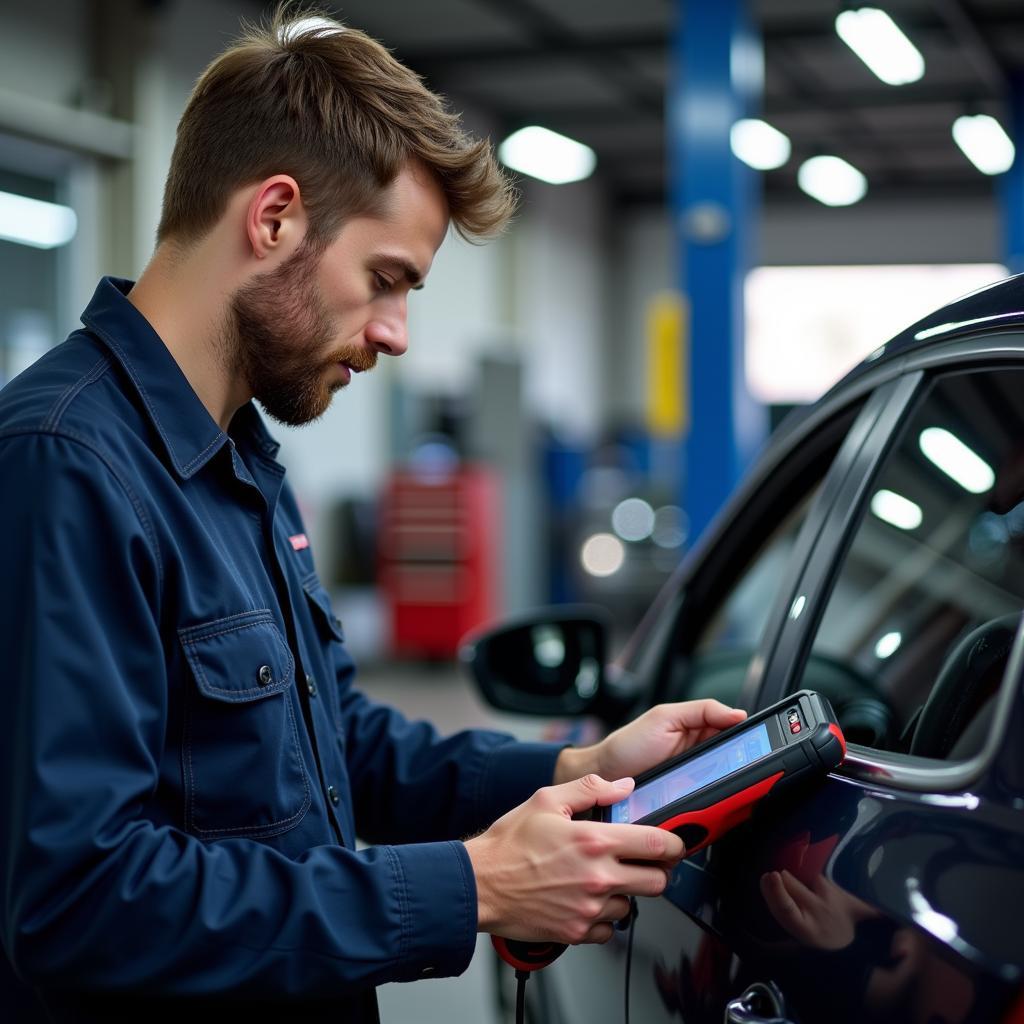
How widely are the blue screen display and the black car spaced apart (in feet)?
0.18

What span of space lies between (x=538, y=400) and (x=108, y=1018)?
45.8 feet

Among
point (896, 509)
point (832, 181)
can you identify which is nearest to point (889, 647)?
point (896, 509)

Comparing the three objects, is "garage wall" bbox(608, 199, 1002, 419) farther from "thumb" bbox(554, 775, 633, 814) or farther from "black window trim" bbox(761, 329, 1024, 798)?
"thumb" bbox(554, 775, 633, 814)

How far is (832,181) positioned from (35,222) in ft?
35.1

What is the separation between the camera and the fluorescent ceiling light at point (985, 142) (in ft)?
42.5

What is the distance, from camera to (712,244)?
6613 mm

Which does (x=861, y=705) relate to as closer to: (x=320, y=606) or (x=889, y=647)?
(x=889, y=647)

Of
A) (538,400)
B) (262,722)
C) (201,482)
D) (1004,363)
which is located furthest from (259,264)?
(538,400)

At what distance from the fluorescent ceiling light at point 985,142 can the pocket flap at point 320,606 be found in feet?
41.0

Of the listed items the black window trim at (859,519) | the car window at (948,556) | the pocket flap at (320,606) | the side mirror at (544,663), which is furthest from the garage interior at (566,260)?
the black window trim at (859,519)

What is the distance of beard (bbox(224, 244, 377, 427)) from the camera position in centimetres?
138

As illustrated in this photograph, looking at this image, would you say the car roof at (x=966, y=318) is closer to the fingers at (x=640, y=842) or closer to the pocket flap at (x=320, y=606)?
the fingers at (x=640, y=842)

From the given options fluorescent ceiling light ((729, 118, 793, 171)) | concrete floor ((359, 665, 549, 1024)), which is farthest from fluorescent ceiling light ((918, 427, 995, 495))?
fluorescent ceiling light ((729, 118, 793, 171))

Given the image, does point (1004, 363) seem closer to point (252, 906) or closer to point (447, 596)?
point (252, 906)
